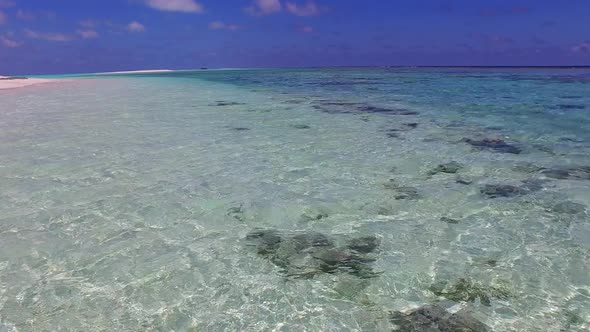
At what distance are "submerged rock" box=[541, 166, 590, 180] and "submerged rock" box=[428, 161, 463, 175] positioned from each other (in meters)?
1.71

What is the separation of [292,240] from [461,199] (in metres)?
3.35

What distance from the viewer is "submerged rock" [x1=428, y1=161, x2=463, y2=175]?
8.94 metres

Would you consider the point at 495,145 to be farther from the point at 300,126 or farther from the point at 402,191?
the point at 300,126

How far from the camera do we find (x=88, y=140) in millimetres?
12867

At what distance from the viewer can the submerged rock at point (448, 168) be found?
894 centimetres

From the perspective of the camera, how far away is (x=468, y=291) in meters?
4.50

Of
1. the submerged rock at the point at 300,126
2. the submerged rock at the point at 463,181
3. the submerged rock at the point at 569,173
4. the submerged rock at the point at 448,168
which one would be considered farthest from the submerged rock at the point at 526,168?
the submerged rock at the point at 300,126

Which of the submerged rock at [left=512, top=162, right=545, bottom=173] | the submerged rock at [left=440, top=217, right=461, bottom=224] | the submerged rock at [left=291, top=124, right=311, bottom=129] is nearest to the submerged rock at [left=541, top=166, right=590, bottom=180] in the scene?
the submerged rock at [left=512, top=162, right=545, bottom=173]

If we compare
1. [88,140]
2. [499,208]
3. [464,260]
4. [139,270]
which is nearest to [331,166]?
[499,208]

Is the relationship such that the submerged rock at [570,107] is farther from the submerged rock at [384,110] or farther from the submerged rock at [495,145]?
the submerged rock at [495,145]

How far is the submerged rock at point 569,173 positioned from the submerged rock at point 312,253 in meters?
5.12

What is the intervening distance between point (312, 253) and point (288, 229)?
868mm

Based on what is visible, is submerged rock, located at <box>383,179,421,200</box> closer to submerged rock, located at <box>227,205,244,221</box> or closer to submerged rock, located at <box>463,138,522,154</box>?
submerged rock, located at <box>227,205,244,221</box>

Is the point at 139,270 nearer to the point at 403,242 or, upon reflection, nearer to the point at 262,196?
the point at 262,196
